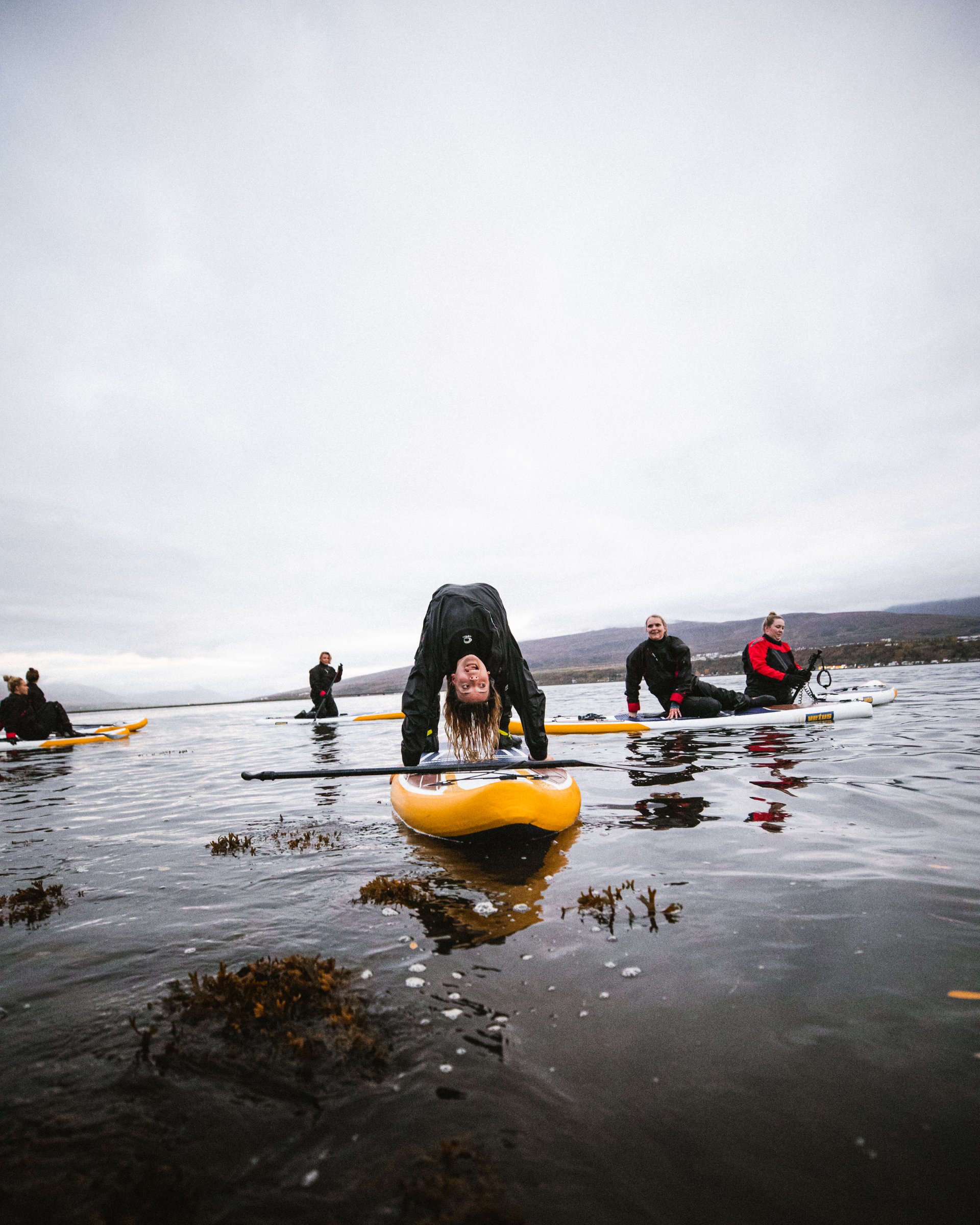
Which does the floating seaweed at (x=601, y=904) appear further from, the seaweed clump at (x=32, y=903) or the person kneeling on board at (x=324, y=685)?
the person kneeling on board at (x=324, y=685)

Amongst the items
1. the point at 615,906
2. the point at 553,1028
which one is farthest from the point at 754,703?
the point at 553,1028

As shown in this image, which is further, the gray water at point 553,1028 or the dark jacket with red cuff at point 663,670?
the dark jacket with red cuff at point 663,670

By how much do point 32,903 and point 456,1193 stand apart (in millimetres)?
4535

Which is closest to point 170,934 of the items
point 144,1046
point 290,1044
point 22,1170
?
point 144,1046

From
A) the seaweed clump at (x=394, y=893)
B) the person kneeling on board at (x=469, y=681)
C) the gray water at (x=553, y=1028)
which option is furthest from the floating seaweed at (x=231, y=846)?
the seaweed clump at (x=394, y=893)

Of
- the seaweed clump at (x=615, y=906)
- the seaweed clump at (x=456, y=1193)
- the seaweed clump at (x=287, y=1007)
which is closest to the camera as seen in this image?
the seaweed clump at (x=456, y=1193)

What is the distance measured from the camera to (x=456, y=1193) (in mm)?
1871

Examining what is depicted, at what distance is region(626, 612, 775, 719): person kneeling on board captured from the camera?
14.2 metres

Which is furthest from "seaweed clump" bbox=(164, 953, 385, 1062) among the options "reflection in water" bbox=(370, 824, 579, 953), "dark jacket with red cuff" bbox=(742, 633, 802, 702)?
"dark jacket with red cuff" bbox=(742, 633, 802, 702)

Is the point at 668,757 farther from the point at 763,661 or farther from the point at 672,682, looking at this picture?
the point at 763,661

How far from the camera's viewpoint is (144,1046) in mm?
2660

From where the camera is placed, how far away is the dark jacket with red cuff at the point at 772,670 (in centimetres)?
1482

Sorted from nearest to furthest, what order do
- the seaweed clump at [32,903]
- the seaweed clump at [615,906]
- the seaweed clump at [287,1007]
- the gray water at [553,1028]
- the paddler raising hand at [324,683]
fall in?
the gray water at [553,1028] → the seaweed clump at [287,1007] → the seaweed clump at [615,906] → the seaweed clump at [32,903] → the paddler raising hand at [324,683]

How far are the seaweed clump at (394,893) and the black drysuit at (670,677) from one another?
10.2m
